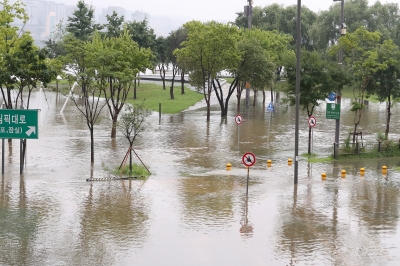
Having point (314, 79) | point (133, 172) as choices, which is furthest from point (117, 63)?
point (314, 79)

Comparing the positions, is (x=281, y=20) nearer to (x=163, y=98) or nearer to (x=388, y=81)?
(x=163, y=98)

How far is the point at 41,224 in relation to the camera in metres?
20.0

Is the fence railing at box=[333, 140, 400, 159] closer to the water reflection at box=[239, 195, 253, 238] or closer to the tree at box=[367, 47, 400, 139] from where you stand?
the tree at box=[367, 47, 400, 139]

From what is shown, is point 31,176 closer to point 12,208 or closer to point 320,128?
point 12,208

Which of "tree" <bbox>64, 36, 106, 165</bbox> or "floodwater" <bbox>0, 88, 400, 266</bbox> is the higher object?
"tree" <bbox>64, 36, 106, 165</bbox>

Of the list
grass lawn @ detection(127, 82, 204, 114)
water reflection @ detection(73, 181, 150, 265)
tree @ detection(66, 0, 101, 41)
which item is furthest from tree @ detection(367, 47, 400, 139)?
tree @ detection(66, 0, 101, 41)

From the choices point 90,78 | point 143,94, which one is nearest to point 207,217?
point 90,78

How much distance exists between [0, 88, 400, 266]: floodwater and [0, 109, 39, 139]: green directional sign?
1931 mm

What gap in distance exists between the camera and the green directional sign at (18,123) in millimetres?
27861

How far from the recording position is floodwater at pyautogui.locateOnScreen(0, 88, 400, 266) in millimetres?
17120

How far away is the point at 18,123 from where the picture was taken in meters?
28.0

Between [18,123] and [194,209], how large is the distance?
397 inches

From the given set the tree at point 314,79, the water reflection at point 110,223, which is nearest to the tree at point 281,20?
the tree at point 314,79

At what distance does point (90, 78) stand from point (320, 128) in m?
21.3
